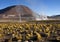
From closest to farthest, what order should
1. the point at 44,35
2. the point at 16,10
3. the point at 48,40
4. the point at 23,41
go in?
the point at 23,41 → the point at 48,40 → the point at 44,35 → the point at 16,10

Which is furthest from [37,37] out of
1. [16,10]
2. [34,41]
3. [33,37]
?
[16,10]

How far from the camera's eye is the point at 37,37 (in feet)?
33.6

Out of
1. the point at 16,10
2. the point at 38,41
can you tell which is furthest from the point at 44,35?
the point at 16,10

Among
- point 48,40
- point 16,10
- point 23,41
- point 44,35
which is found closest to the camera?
point 23,41

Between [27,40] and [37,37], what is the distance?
95 cm

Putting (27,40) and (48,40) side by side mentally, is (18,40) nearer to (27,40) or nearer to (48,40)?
(27,40)

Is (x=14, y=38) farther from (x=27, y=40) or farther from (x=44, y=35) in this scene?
(x=44, y=35)

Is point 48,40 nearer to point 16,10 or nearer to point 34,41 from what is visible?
point 34,41

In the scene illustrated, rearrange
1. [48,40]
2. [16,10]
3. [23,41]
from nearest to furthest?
1. [23,41]
2. [48,40]
3. [16,10]

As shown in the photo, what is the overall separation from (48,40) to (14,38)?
63.8 inches

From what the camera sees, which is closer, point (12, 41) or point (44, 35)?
point (12, 41)

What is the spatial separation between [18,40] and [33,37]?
0.94 m

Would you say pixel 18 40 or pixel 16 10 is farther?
pixel 16 10

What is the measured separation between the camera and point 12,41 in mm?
9547
